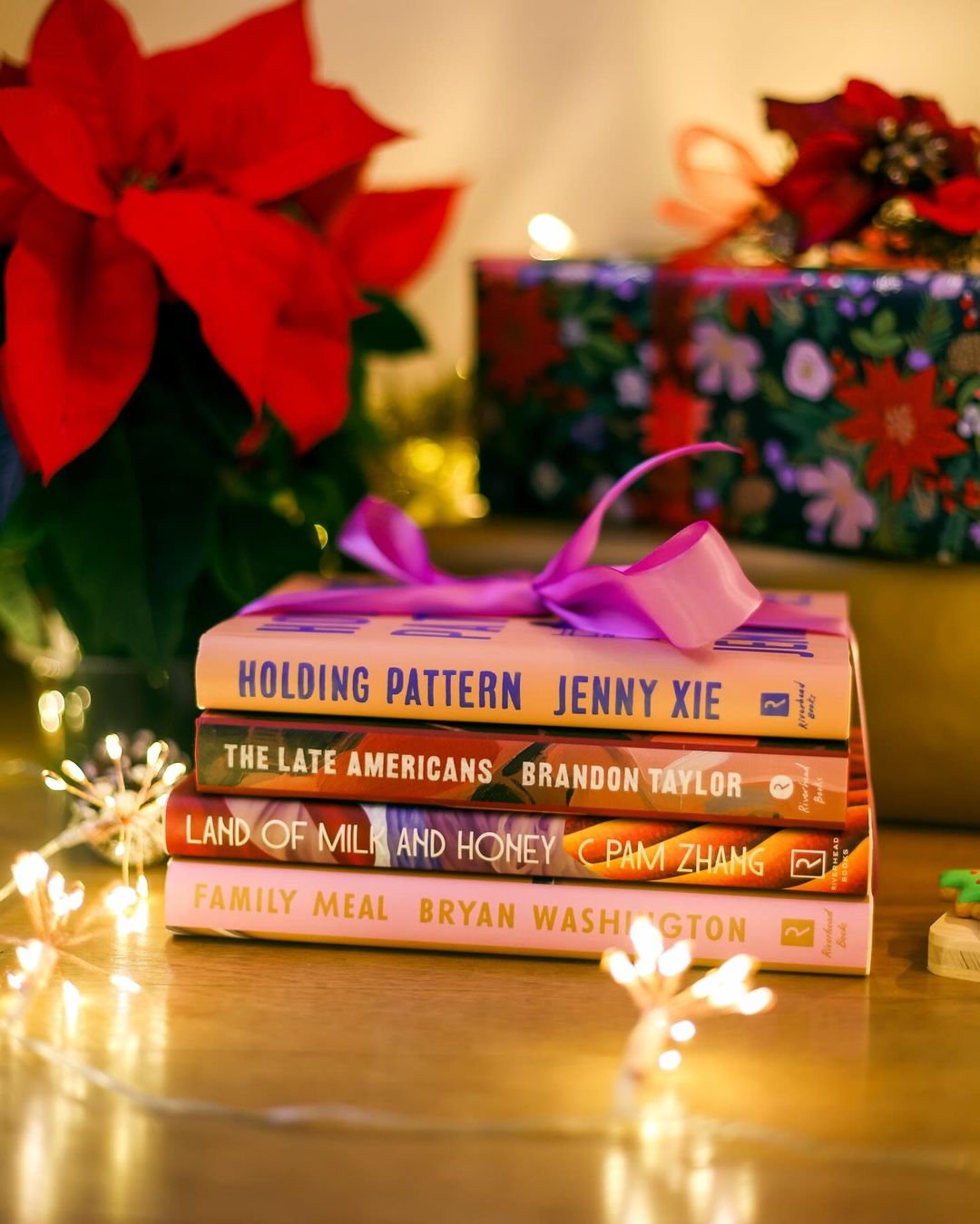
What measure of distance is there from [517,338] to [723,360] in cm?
14

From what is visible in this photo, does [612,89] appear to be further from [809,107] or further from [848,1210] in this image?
[848,1210]

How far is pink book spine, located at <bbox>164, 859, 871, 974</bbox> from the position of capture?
0.52 metres

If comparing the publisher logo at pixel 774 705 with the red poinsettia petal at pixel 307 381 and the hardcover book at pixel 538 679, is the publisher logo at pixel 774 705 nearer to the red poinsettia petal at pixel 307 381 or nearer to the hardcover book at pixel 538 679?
the hardcover book at pixel 538 679

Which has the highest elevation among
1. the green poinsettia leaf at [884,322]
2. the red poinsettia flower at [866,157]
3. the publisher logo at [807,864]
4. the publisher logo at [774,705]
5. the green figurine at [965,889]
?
the red poinsettia flower at [866,157]

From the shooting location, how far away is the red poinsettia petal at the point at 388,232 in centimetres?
76

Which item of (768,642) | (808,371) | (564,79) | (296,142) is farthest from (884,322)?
(564,79)

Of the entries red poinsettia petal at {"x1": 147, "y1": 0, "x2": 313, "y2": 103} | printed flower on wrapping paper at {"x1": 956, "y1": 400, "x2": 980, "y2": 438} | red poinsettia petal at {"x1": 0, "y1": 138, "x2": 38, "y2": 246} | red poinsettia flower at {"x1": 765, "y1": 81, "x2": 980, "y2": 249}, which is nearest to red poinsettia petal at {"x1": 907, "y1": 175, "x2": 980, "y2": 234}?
red poinsettia flower at {"x1": 765, "y1": 81, "x2": 980, "y2": 249}

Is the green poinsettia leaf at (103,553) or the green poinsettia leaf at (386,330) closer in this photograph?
the green poinsettia leaf at (103,553)

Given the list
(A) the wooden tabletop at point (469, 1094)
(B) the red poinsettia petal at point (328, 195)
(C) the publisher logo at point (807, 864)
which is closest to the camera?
(A) the wooden tabletop at point (469, 1094)

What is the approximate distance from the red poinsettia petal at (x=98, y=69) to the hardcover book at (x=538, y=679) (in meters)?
0.25

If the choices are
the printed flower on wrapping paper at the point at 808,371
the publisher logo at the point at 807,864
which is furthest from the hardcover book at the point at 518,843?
the printed flower on wrapping paper at the point at 808,371

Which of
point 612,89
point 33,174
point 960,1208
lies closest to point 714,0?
point 612,89

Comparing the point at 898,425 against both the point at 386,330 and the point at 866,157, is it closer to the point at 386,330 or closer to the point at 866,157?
the point at 866,157

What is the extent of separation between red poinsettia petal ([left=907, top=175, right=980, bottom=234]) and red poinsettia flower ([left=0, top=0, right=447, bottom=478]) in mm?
272
